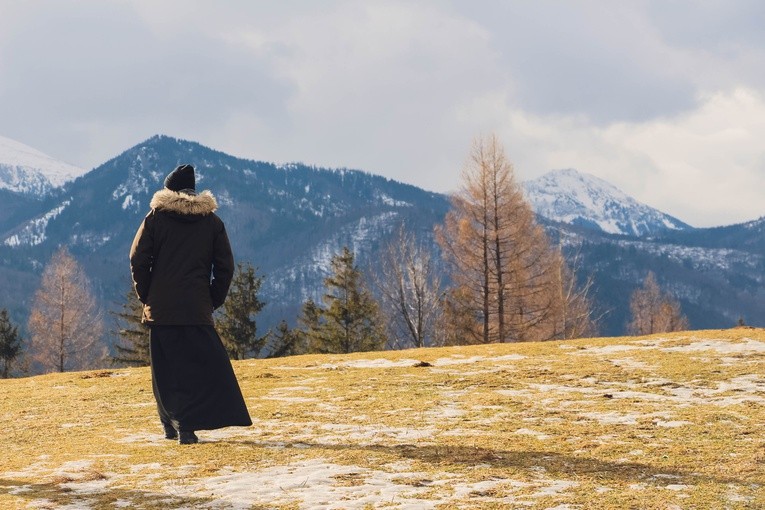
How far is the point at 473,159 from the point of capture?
33125 mm

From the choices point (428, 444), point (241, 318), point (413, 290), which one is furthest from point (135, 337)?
point (428, 444)

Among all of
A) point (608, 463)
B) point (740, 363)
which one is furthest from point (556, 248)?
point (608, 463)

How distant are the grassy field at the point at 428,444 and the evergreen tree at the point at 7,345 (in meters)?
36.6

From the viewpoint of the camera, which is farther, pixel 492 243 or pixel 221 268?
pixel 492 243

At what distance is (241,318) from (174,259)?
36.2 meters

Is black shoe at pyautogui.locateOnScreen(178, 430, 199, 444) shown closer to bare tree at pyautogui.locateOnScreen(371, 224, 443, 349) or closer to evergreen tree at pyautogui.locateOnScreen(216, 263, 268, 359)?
bare tree at pyautogui.locateOnScreen(371, 224, 443, 349)

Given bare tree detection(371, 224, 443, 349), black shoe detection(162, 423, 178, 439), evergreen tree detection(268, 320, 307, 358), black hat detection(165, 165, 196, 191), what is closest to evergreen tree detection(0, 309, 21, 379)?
evergreen tree detection(268, 320, 307, 358)

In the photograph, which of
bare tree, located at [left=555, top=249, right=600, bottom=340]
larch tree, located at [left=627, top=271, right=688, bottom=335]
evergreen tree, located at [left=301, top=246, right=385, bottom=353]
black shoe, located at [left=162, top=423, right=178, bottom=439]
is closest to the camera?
black shoe, located at [left=162, top=423, right=178, bottom=439]

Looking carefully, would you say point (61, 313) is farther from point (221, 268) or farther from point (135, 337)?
point (221, 268)

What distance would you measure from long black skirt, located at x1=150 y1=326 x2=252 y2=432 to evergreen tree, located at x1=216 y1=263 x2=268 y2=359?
35.3 m

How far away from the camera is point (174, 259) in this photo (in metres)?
7.76

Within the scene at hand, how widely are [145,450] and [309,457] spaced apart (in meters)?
1.75

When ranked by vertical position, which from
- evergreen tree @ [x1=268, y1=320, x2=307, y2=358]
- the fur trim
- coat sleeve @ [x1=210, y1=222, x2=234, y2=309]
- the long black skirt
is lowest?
evergreen tree @ [x1=268, y1=320, x2=307, y2=358]

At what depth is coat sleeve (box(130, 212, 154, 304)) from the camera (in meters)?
7.64
